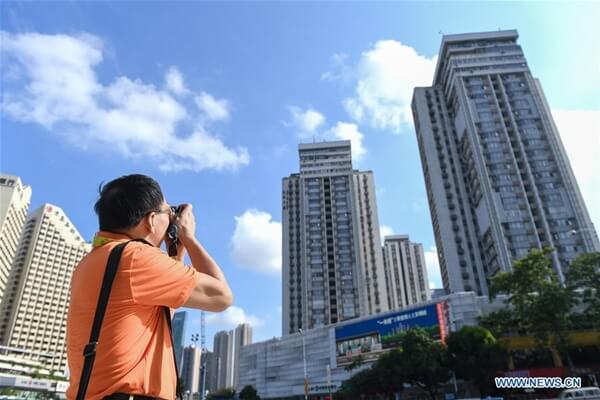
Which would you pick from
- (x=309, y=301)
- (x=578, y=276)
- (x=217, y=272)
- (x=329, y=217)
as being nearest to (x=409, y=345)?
(x=578, y=276)

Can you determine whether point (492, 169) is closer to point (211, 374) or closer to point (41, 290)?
point (41, 290)

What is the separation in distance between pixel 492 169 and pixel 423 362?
45691mm

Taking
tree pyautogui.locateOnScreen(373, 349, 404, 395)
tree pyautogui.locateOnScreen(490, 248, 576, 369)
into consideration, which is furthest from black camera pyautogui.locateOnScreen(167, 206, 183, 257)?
tree pyautogui.locateOnScreen(373, 349, 404, 395)

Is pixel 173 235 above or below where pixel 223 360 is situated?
below

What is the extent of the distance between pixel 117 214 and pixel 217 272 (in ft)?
1.69

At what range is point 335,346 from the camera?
186 feet

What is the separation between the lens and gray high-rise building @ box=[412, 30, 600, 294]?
6059cm

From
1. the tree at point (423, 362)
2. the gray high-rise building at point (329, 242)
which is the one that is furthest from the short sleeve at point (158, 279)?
the gray high-rise building at point (329, 242)

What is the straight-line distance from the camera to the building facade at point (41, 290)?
9569cm

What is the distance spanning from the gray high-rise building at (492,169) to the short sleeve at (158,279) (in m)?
64.9

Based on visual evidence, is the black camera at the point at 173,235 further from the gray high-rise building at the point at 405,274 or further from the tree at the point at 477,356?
the gray high-rise building at the point at 405,274

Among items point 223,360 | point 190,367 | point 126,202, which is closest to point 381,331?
point 126,202

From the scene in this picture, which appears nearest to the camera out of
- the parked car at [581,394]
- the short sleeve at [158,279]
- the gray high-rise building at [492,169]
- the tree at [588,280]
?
the short sleeve at [158,279]

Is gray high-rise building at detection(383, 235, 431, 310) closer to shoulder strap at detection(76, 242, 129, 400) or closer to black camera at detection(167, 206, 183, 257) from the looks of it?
black camera at detection(167, 206, 183, 257)
